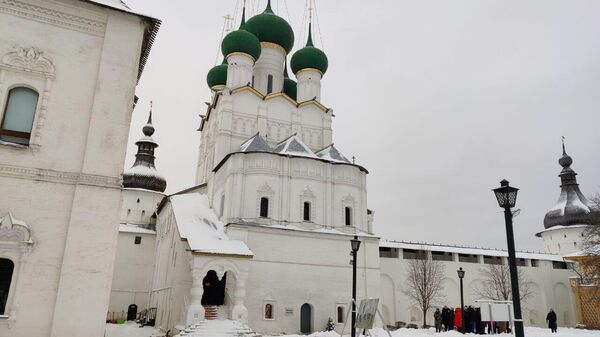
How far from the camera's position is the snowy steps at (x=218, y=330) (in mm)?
15102

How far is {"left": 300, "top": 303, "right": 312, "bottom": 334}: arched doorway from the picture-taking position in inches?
796

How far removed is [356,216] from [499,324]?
823cm

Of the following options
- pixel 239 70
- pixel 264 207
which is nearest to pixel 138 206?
pixel 239 70

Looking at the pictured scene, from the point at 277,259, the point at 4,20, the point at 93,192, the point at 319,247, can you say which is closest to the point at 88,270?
the point at 93,192

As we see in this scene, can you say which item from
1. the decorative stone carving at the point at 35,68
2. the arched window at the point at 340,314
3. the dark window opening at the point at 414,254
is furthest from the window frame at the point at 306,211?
the decorative stone carving at the point at 35,68

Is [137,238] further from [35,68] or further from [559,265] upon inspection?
[559,265]

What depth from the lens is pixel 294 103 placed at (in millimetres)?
27031

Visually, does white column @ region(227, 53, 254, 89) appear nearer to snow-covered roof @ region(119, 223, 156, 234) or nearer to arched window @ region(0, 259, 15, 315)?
snow-covered roof @ region(119, 223, 156, 234)

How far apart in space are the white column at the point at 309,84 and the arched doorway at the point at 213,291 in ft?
42.5

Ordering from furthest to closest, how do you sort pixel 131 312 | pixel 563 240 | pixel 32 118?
pixel 563 240 → pixel 131 312 → pixel 32 118

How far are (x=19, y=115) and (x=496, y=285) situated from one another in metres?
30.7

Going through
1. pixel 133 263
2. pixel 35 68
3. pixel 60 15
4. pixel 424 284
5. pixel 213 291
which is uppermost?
pixel 60 15

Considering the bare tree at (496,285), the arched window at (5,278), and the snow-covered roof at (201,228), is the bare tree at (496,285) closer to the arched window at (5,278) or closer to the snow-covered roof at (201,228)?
the snow-covered roof at (201,228)

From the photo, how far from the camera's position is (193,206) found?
76.4 ft
